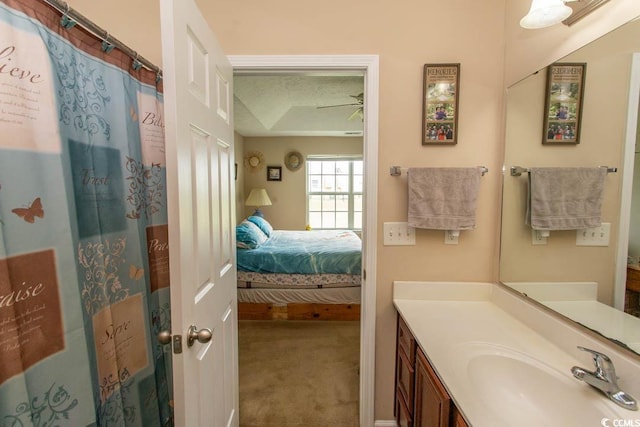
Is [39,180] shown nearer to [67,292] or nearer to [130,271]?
[67,292]

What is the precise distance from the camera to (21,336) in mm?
732

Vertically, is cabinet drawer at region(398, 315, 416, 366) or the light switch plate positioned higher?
the light switch plate

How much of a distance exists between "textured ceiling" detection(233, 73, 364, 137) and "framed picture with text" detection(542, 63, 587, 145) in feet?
3.84

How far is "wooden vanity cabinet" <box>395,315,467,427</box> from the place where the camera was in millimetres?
878

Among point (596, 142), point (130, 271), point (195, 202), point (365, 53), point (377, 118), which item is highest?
point (365, 53)

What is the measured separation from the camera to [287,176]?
5.29 metres

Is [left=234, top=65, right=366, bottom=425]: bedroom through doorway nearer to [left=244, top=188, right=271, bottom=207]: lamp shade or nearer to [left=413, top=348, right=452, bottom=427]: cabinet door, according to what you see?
[left=244, top=188, right=271, bottom=207]: lamp shade

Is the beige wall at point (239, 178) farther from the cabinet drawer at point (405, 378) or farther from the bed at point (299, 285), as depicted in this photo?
→ the cabinet drawer at point (405, 378)

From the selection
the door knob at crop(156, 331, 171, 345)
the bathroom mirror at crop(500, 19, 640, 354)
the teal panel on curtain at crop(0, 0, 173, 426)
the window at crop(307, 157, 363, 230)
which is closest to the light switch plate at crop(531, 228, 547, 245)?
the bathroom mirror at crop(500, 19, 640, 354)

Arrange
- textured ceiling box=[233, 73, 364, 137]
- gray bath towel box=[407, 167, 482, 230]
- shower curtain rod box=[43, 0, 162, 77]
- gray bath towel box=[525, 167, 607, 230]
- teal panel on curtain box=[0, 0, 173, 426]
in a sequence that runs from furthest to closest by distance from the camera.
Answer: textured ceiling box=[233, 73, 364, 137], gray bath towel box=[407, 167, 482, 230], gray bath towel box=[525, 167, 607, 230], shower curtain rod box=[43, 0, 162, 77], teal panel on curtain box=[0, 0, 173, 426]

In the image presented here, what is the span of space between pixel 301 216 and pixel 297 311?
2614 mm

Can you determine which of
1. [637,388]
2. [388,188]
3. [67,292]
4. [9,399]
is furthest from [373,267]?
[9,399]

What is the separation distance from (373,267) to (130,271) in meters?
1.15

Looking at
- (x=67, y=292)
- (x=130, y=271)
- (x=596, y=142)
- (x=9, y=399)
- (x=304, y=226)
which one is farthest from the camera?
(x=304, y=226)
